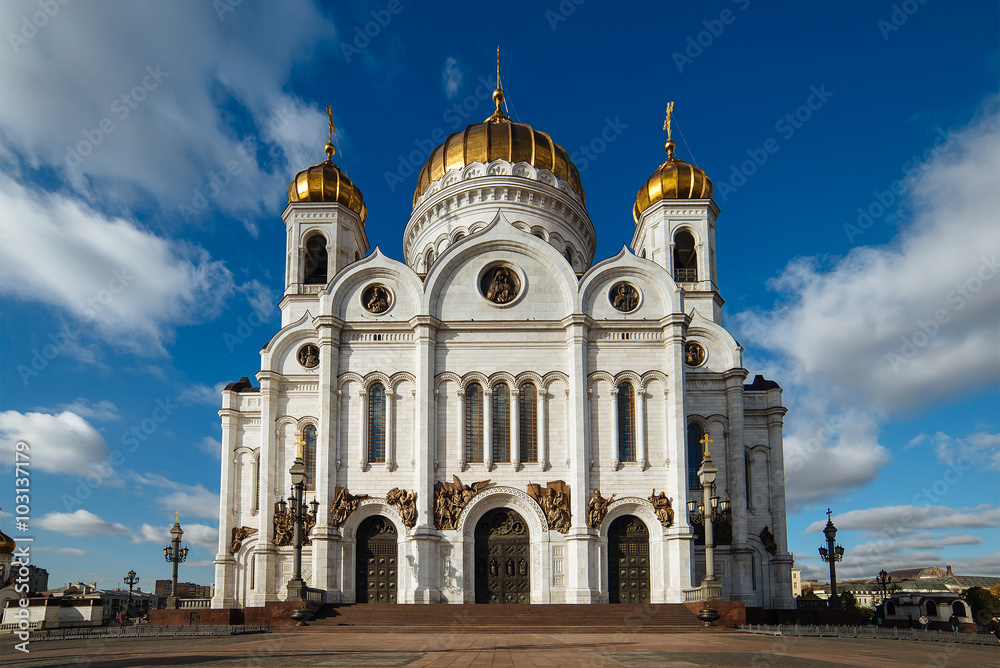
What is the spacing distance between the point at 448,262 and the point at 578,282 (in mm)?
4797

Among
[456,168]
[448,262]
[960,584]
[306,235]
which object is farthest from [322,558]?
[960,584]

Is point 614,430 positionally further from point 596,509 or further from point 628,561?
point 628,561

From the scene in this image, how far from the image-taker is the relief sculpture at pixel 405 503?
2644 centimetres

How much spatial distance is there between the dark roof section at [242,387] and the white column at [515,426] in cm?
1148

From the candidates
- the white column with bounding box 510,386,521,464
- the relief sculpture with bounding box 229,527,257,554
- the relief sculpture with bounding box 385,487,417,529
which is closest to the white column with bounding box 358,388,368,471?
the relief sculpture with bounding box 385,487,417,529

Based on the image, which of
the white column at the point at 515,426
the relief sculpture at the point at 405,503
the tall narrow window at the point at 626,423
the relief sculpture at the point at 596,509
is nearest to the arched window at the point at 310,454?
the relief sculpture at the point at 405,503

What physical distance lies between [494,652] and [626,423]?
578 inches

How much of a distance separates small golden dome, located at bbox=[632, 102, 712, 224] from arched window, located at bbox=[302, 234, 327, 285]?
14731 millimetres

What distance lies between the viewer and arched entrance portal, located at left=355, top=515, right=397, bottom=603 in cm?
2645

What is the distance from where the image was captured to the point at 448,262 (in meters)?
28.9

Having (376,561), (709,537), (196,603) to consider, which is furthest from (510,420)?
(196,603)

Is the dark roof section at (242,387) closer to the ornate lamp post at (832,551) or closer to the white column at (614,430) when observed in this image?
the white column at (614,430)

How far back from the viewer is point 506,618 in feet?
74.3

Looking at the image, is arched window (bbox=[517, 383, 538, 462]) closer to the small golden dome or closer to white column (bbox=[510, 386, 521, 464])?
white column (bbox=[510, 386, 521, 464])
